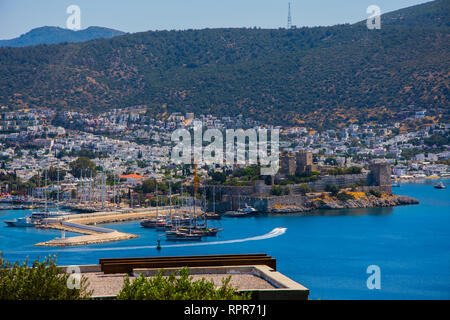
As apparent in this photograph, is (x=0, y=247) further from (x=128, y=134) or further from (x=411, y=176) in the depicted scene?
(x=128, y=134)

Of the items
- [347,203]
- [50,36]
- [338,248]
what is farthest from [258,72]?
[338,248]

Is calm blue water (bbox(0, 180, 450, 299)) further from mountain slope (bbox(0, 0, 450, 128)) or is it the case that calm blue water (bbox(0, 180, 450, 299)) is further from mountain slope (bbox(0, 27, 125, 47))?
mountain slope (bbox(0, 27, 125, 47))

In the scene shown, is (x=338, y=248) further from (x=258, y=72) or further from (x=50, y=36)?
(x=50, y=36)

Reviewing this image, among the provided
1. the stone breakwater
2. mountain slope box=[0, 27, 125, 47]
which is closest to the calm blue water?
the stone breakwater

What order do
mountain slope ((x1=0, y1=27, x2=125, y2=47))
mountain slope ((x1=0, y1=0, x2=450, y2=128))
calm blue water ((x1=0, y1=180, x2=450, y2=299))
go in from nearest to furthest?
calm blue water ((x1=0, y1=180, x2=450, y2=299)), mountain slope ((x1=0, y1=0, x2=450, y2=128)), mountain slope ((x1=0, y1=27, x2=125, y2=47))

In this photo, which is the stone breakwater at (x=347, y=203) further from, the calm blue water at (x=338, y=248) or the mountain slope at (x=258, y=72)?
the mountain slope at (x=258, y=72)

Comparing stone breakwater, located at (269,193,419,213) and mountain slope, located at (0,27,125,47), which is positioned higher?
mountain slope, located at (0,27,125,47)

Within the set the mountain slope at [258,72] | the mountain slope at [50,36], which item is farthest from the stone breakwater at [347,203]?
the mountain slope at [50,36]
